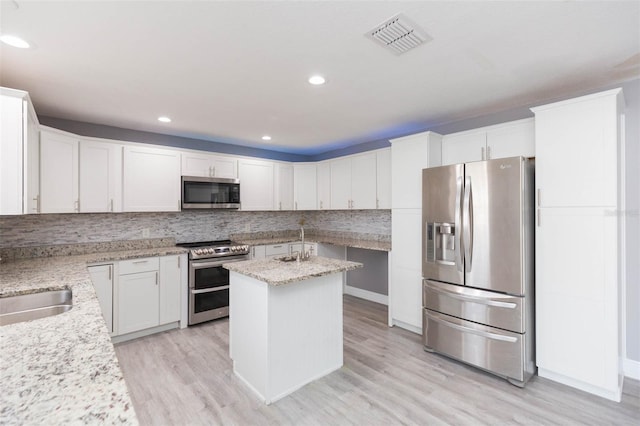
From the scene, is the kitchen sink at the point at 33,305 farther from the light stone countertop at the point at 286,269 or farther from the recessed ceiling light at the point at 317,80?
the recessed ceiling light at the point at 317,80

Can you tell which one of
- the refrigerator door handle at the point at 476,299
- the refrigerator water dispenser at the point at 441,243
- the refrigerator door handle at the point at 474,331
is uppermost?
the refrigerator water dispenser at the point at 441,243

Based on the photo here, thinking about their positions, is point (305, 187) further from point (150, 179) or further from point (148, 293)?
point (148, 293)

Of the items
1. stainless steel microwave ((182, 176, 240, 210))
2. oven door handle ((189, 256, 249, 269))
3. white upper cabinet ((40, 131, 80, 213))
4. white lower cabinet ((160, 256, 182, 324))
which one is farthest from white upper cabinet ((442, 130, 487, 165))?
white upper cabinet ((40, 131, 80, 213))

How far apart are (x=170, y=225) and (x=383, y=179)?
3.08m

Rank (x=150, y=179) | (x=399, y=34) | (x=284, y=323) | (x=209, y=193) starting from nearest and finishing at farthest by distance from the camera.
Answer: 1. (x=399, y=34)
2. (x=284, y=323)
3. (x=150, y=179)
4. (x=209, y=193)

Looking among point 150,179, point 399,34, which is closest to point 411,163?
point 399,34

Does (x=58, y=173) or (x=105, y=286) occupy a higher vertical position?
(x=58, y=173)

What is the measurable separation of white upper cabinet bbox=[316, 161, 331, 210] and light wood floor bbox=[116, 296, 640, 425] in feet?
8.41

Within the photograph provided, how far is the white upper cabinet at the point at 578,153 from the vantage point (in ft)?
7.37

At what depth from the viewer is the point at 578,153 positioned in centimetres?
238

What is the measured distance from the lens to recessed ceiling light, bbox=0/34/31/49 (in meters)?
1.83

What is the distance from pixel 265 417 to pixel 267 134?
3.35 metres

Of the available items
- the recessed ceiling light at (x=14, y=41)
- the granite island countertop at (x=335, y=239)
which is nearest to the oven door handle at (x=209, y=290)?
the granite island countertop at (x=335, y=239)

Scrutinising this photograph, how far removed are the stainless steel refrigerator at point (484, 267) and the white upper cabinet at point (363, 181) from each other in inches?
51.0
